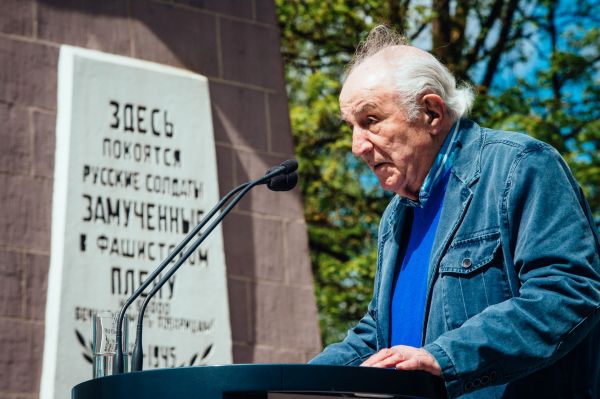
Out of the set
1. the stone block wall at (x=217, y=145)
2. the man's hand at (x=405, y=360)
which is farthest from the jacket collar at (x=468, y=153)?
the stone block wall at (x=217, y=145)

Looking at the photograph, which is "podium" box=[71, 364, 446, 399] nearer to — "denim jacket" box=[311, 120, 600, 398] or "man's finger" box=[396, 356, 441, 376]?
"man's finger" box=[396, 356, 441, 376]

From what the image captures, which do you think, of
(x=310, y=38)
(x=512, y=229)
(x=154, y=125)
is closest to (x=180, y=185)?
(x=154, y=125)

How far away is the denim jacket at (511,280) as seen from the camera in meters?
2.11

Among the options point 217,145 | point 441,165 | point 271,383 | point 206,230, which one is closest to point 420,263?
point 441,165

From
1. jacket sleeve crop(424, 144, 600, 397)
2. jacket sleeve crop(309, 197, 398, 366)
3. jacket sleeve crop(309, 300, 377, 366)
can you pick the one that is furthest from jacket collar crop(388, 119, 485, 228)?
jacket sleeve crop(309, 300, 377, 366)

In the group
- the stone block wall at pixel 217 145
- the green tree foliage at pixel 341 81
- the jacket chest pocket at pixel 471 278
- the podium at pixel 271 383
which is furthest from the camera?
the green tree foliage at pixel 341 81

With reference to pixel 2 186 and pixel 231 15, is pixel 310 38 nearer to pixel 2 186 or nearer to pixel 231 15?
pixel 231 15

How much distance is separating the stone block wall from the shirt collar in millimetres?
2067

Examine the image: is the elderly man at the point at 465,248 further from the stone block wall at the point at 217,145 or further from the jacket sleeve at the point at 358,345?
the stone block wall at the point at 217,145

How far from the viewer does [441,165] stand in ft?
8.77

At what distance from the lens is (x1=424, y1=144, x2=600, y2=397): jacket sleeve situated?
2.09 m

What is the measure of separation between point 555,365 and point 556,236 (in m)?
0.29

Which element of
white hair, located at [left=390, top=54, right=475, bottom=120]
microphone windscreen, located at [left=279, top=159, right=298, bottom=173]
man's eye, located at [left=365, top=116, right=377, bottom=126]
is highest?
white hair, located at [left=390, top=54, right=475, bottom=120]

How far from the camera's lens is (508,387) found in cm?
235
